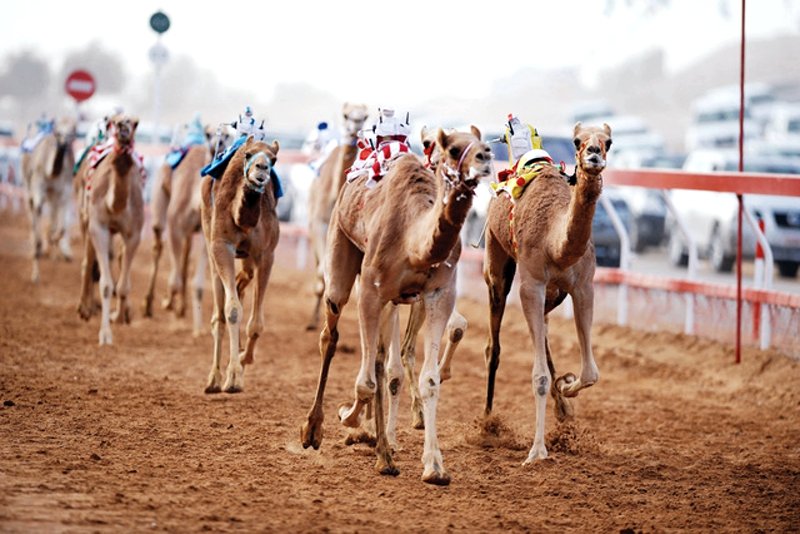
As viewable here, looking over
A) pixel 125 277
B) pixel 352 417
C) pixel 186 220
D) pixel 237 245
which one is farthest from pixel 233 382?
pixel 186 220

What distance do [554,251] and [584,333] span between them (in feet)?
2.20

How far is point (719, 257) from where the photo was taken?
22172 millimetres

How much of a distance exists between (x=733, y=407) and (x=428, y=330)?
4453 millimetres

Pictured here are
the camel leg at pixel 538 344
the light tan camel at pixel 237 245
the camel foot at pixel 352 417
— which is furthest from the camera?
the light tan camel at pixel 237 245

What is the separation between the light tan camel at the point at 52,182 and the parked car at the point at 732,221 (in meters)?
9.74

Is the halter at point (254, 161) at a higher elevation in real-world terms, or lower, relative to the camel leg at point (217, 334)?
higher

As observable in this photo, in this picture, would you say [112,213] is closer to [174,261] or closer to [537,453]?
[174,261]

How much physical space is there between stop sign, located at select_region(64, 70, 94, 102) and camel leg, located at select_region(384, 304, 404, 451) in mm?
19232

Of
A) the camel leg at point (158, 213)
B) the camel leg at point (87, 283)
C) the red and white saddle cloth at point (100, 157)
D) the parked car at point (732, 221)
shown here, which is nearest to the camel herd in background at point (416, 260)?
the red and white saddle cloth at point (100, 157)

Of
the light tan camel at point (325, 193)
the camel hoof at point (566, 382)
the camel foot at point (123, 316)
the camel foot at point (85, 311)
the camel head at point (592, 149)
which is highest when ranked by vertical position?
the camel head at point (592, 149)

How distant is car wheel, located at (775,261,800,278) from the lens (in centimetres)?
2144

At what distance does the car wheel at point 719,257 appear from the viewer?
21969 millimetres

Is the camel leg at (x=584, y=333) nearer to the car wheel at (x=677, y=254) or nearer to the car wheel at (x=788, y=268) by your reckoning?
the car wheel at (x=788, y=268)

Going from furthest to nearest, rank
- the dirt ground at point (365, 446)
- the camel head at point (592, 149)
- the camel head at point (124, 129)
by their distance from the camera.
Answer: the camel head at point (124, 129) < the camel head at point (592, 149) < the dirt ground at point (365, 446)
